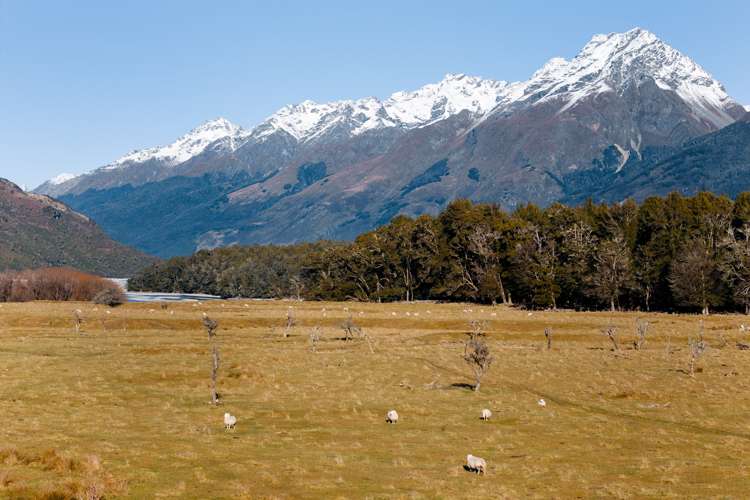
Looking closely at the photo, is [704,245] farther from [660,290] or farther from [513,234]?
[513,234]

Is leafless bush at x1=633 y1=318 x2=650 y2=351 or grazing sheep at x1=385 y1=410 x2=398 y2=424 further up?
leafless bush at x1=633 y1=318 x2=650 y2=351

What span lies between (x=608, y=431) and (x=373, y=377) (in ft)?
91.1

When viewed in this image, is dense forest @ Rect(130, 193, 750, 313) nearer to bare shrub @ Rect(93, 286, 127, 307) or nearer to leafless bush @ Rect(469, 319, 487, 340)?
leafless bush @ Rect(469, 319, 487, 340)

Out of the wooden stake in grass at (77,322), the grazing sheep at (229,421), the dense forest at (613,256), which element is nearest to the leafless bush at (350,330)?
the wooden stake in grass at (77,322)

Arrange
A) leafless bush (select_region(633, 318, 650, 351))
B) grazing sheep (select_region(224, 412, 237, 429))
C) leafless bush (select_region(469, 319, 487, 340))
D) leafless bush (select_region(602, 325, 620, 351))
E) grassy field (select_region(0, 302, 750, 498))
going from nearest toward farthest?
1. grassy field (select_region(0, 302, 750, 498))
2. grazing sheep (select_region(224, 412, 237, 429))
3. leafless bush (select_region(602, 325, 620, 351))
4. leafless bush (select_region(633, 318, 650, 351))
5. leafless bush (select_region(469, 319, 487, 340))

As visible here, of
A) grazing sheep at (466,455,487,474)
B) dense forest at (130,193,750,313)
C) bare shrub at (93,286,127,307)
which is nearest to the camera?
grazing sheep at (466,455,487,474)

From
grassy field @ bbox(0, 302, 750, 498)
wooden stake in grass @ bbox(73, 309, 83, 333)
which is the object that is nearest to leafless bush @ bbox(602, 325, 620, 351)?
grassy field @ bbox(0, 302, 750, 498)

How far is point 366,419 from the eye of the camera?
54.2 metres

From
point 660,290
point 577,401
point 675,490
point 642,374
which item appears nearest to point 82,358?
point 577,401

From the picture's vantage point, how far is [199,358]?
84750 millimetres

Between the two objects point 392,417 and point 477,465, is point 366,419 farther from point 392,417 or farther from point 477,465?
point 477,465

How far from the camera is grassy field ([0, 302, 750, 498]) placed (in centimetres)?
3600

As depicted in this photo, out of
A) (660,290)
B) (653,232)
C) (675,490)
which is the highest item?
(653,232)

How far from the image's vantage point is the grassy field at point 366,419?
118 ft
